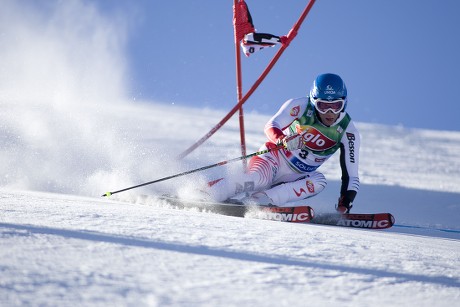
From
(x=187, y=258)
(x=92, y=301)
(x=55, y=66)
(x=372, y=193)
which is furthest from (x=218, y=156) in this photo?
(x=55, y=66)

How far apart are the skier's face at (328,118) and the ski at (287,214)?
0.85 meters

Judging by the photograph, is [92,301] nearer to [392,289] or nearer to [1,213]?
[392,289]

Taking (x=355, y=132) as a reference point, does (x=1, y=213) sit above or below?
below

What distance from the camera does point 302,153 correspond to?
5.19m

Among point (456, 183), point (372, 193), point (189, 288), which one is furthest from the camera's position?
point (456, 183)

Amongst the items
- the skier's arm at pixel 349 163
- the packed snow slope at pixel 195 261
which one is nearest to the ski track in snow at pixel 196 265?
the packed snow slope at pixel 195 261

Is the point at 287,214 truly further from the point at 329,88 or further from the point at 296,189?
the point at 329,88

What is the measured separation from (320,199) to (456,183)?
3.13m

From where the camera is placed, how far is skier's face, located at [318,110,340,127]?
493 centimetres

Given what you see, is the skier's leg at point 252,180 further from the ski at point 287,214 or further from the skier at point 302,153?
the ski at point 287,214

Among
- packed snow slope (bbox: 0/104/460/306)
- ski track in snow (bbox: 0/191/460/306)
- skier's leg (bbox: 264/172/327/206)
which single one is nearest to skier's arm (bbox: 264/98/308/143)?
skier's leg (bbox: 264/172/327/206)

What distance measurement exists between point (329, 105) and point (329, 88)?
0.51 ft

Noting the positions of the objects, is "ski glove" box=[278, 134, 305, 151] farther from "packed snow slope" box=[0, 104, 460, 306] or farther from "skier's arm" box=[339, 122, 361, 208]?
"packed snow slope" box=[0, 104, 460, 306]

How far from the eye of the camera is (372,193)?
22.8 ft
